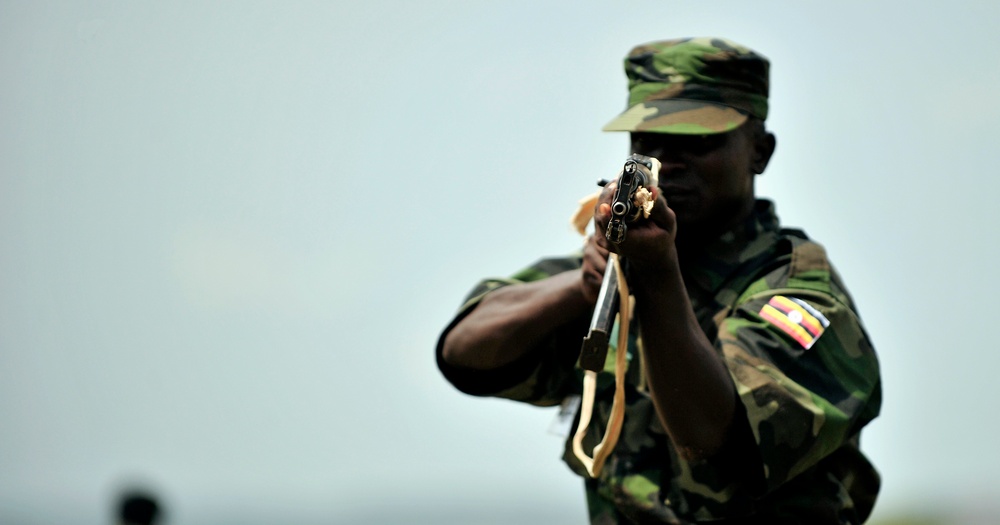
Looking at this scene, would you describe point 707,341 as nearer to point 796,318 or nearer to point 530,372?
point 796,318

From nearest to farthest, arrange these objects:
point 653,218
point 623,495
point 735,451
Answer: point 653,218 < point 735,451 < point 623,495

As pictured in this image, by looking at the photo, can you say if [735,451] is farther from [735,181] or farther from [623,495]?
[735,181]

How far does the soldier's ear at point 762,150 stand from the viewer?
5.45 meters

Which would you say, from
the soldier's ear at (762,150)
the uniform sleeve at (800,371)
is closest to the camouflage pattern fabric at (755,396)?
the uniform sleeve at (800,371)

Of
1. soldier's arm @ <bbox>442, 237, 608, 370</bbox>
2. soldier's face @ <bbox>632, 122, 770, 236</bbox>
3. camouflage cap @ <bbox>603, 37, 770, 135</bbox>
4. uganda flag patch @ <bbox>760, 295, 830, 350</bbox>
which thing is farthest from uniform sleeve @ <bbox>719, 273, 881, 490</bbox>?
camouflage cap @ <bbox>603, 37, 770, 135</bbox>

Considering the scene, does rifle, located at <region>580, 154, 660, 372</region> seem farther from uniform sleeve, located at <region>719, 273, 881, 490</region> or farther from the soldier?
uniform sleeve, located at <region>719, 273, 881, 490</region>

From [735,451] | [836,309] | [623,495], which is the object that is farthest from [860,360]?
[623,495]

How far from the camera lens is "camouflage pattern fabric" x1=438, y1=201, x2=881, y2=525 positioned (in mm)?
4824

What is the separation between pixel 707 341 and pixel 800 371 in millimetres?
378

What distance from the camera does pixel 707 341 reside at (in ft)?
15.6

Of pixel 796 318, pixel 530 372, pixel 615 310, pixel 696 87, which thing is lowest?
pixel 530 372

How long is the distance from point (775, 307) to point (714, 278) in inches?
13.0

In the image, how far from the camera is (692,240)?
5.38 m

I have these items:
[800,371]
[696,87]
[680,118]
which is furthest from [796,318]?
[696,87]
